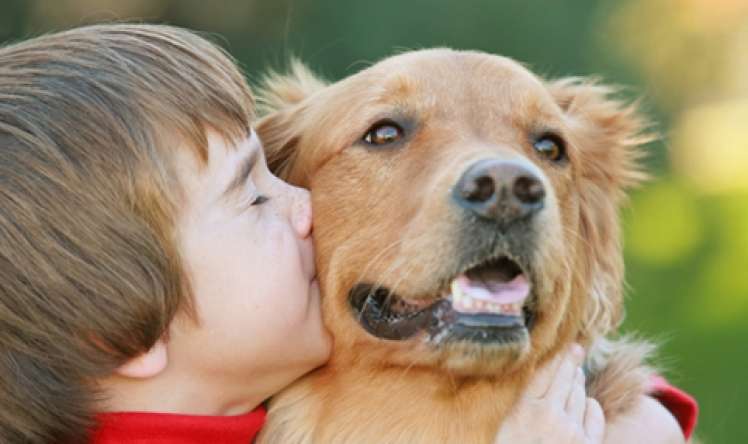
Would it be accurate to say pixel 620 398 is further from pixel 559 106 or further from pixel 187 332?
pixel 187 332

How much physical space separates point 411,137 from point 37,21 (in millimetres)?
8505

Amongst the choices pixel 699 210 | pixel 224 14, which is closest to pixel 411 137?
pixel 699 210

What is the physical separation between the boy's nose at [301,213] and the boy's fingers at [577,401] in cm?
102

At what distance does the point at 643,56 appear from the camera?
41.6ft

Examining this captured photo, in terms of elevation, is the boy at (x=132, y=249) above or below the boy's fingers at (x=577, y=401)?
above

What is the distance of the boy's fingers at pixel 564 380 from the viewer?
3.85 meters

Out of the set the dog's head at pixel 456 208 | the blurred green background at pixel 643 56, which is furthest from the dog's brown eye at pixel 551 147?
the blurred green background at pixel 643 56

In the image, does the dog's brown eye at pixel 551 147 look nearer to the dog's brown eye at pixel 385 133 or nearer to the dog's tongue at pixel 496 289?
the dog's brown eye at pixel 385 133

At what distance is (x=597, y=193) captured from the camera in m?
4.44

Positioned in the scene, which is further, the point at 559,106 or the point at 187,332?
the point at 559,106

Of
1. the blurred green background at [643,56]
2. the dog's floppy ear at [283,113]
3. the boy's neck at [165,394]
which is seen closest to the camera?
the boy's neck at [165,394]

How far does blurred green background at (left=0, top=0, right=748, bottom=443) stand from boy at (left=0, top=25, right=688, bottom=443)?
5.40m

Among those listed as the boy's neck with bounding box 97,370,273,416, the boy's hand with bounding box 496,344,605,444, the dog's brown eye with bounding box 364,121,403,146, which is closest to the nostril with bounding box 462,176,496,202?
the dog's brown eye with bounding box 364,121,403,146

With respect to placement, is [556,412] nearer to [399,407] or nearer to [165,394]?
[399,407]
